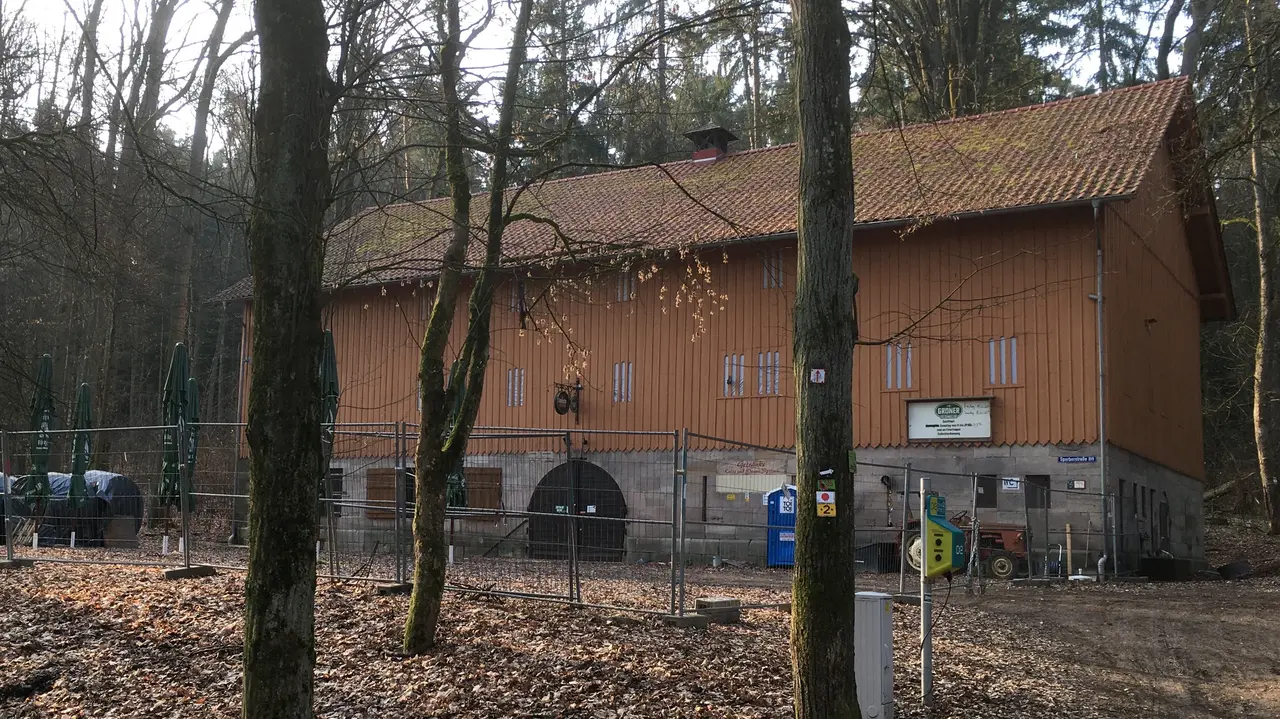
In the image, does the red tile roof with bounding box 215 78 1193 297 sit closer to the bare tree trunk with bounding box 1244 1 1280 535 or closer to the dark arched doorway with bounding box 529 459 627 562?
the dark arched doorway with bounding box 529 459 627 562

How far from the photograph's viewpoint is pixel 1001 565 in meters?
20.4

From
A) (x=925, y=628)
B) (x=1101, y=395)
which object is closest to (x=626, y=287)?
(x=1101, y=395)

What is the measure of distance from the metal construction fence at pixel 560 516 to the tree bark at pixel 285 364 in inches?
11.9

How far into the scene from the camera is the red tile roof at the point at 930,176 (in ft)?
70.3

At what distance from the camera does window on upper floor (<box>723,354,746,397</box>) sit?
24.4 meters

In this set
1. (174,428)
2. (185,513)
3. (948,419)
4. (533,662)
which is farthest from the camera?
(948,419)

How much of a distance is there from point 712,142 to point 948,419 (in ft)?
36.3

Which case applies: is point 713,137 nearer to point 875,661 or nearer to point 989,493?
point 989,493

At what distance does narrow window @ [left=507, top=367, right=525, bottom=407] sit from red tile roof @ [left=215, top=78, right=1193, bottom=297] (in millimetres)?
3081

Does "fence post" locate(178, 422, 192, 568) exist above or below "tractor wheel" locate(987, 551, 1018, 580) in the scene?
above

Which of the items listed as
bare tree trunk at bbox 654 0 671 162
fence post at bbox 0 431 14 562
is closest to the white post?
bare tree trunk at bbox 654 0 671 162

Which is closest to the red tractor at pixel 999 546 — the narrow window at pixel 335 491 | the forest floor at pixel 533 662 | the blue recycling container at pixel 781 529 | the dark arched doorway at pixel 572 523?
the blue recycling container at pixel 781 529

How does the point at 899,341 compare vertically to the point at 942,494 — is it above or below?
above

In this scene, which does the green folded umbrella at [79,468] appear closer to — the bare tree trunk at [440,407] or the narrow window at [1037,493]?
the bare tree trunk at [440,407]
